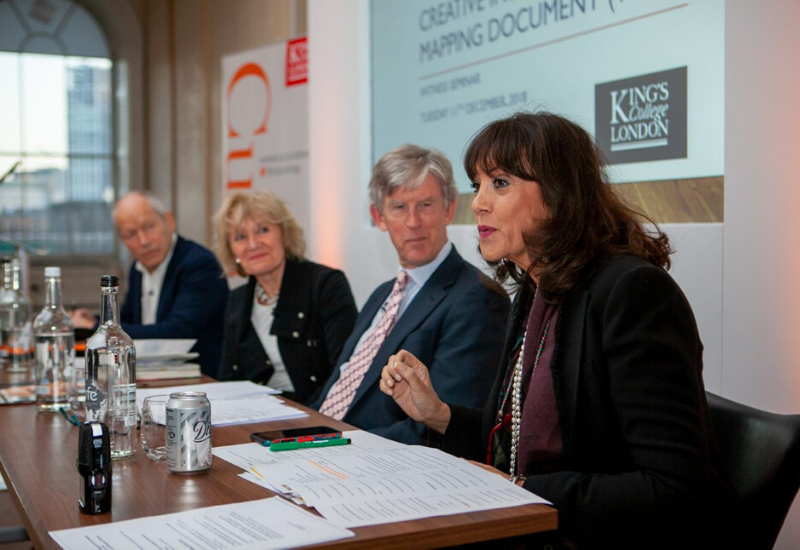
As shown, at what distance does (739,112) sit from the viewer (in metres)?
2.24

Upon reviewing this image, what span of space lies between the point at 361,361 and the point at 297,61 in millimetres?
2983

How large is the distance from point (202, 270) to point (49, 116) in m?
4.28

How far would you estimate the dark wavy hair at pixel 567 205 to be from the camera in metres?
1.57

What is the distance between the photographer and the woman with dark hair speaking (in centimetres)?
135

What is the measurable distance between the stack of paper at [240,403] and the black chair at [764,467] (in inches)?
36.6

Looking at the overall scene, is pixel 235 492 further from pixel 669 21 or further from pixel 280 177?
pixel 280 177

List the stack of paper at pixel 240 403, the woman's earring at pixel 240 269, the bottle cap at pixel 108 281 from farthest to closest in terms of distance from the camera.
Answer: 1. the woman's earring at pixel 240 269
2. the stack of paper at pixel 240 403
3. the bottle cap at pixel 108 281

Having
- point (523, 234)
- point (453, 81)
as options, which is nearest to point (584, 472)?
point (523, 234)

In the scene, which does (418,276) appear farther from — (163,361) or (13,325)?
(13,325)

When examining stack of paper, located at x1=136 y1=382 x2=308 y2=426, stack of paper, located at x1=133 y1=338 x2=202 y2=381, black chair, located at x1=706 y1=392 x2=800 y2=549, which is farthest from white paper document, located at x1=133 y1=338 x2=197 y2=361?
black chair, located at x1=706 y1=392 x2=800 y2=549

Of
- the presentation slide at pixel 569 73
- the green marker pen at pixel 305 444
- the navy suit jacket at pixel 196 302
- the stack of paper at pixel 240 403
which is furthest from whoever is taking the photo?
the navy suit jacket at pixel 196 302

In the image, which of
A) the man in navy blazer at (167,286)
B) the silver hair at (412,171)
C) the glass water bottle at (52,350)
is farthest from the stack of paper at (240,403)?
the man in navy blazer at (167,286)

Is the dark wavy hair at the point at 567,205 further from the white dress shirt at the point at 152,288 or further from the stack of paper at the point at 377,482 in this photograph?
the white dress shirt at the point at 152,288

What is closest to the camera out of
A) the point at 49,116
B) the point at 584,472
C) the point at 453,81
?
the point at 584,472
